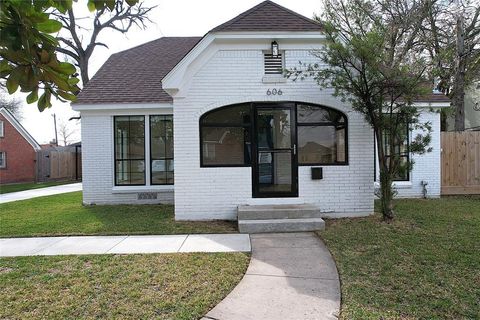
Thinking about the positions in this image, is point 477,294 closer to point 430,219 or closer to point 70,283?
point 430,219

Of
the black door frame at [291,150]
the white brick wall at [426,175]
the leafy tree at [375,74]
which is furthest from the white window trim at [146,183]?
the white brick wall at [426,175]

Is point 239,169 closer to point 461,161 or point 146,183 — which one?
point 146,183

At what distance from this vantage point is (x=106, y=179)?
1048cm

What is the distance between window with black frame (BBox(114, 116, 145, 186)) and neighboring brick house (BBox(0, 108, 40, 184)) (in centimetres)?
1713

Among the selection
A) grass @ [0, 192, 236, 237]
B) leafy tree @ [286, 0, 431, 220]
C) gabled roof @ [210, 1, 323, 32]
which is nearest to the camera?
leafy tree @ [286, 0, 431, 220]

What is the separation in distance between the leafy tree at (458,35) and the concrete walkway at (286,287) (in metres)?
11.0

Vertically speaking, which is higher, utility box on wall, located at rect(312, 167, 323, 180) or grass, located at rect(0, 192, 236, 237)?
utility box on wall, located at rect(312, 167, 323, 180)


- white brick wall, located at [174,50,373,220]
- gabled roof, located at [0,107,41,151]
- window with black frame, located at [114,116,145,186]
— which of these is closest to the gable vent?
white brick wall, located at [174,50,373,220]

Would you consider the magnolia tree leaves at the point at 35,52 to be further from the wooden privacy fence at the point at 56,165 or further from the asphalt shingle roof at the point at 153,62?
the wooden privacy fence at the point at 56,165

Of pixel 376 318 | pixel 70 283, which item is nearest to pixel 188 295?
pixel 70 283

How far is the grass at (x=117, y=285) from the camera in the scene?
342 centimetres

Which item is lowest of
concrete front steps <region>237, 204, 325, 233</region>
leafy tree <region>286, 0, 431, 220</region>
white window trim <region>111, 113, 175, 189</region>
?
concrete front steps <region>237, 204, 325, 233</region>

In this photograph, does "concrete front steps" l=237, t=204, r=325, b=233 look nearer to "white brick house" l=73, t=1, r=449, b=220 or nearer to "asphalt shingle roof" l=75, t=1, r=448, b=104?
"white brick house" l=73, t=1, r=449, b=220

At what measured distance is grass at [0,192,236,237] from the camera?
688 centimetres
